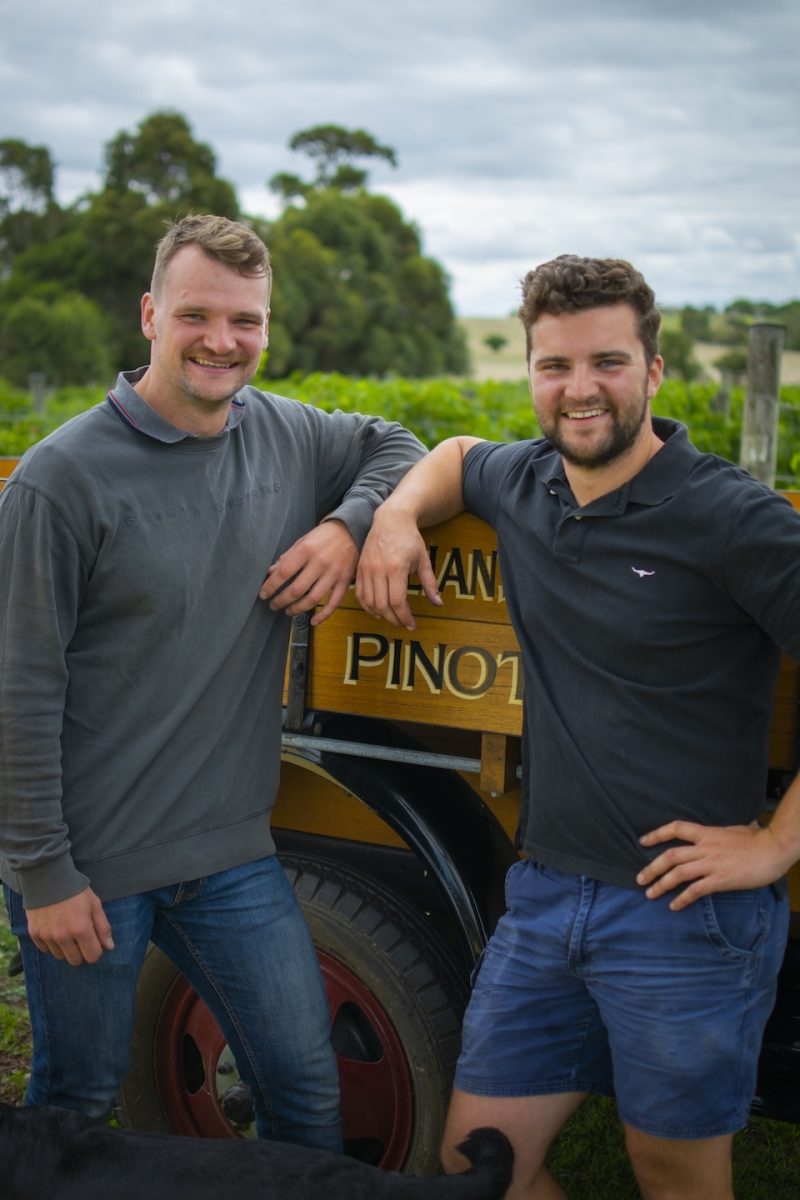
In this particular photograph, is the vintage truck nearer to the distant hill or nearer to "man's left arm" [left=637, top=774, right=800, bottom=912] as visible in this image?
"man's left arm" [left=637, top=774, right=800, bottom=912]

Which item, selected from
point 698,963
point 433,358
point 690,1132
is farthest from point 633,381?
point 433,358

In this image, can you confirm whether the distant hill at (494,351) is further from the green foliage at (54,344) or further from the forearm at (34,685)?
the forearm at (34,685)

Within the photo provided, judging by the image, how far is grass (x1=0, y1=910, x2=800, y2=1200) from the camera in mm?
3311

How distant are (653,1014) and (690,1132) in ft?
0.73

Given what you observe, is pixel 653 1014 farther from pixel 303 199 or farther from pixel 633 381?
pixel 303 199

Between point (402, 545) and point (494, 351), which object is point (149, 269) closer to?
point (494, 351)

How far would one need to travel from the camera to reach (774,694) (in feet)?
7.72

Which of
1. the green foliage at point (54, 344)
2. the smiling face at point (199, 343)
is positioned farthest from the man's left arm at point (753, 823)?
the green foliage at point (54, 344)

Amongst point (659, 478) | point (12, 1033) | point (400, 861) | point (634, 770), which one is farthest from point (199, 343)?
point (12, 1033)

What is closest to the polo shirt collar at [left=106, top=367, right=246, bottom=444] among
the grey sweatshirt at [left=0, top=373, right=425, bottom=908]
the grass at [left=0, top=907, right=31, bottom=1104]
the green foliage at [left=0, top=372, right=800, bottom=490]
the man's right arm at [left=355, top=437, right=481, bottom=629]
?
the grey sweatshirt at [left=0, top=373, right=425, bottom=908]

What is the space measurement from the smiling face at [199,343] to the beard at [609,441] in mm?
667

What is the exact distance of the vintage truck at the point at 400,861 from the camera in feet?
8.51

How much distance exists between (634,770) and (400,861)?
2.94ft

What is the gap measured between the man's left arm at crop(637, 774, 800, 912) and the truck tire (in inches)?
30.6
